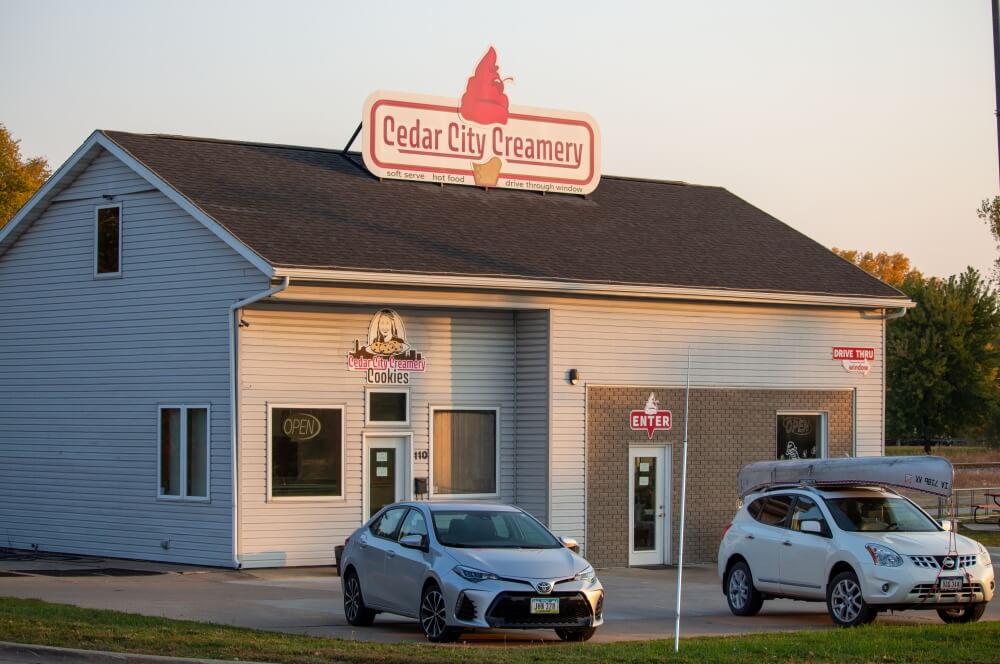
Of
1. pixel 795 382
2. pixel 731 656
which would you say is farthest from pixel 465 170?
pixel 731 656

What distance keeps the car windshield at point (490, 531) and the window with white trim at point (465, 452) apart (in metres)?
8.70

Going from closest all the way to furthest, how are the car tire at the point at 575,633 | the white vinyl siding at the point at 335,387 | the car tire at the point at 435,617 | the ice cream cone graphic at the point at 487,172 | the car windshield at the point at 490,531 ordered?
the car tire at the point at 435,617, the car tire at the point at 575,633, the car windshield at the point at 490,531, the white vinyl siding at the point at 335,387, the ice cream cone graphic at the point at 487,172

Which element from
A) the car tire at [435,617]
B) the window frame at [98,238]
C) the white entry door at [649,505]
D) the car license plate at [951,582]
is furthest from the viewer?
the white entry door at [649,505]

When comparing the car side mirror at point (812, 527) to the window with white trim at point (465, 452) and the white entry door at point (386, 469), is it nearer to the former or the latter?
the window with white trim at point (465, 452)

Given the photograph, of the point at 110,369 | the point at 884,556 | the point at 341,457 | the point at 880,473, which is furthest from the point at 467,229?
the point at 884,556

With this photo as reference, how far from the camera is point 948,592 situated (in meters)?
16.3

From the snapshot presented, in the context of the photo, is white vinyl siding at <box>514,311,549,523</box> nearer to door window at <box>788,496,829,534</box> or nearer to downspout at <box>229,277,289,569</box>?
downspout at <box>229,277,289,569</box>

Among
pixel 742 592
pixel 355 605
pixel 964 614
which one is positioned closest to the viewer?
pixel 355 605

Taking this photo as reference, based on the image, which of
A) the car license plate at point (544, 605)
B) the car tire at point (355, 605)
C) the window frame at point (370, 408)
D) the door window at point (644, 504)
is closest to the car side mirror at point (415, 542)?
the car tire at point (355, 605)

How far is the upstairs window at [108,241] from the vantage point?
2498 centimetres

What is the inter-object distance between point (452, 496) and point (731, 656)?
12132 millimetres

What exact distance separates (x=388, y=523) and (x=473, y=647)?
2839 millimetres

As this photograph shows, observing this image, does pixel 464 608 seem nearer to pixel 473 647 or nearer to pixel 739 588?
pixel 473 647

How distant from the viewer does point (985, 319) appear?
230 feet
